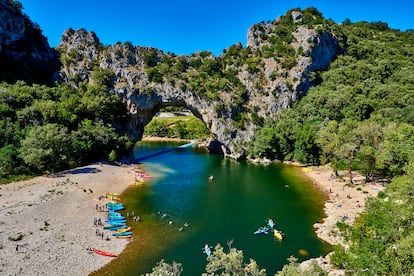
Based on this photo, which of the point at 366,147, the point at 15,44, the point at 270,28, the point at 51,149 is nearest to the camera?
the point at 366,147

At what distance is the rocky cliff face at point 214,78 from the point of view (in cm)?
9388

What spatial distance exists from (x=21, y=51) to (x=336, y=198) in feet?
303

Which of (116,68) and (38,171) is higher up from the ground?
(116,68)

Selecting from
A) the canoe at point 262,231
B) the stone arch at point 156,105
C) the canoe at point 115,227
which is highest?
the stone arch at point 156,105

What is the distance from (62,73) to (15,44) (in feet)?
49.1

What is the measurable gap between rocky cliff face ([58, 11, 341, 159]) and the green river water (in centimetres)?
→ 2154

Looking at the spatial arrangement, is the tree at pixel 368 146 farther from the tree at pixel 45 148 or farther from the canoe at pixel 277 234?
the tree at pixel 45 148

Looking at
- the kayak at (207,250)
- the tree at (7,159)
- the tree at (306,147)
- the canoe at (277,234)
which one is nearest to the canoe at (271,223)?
the canoe at (277,234)

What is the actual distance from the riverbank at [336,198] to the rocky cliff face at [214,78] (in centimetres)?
2952

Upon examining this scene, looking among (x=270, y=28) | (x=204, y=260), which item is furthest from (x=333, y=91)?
(x=204, y=260)

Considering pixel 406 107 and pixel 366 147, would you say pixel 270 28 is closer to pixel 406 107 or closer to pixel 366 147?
pixel 406 107

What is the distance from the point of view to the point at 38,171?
62.2 meters

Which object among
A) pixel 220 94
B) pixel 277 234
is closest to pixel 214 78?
pixel 220 94

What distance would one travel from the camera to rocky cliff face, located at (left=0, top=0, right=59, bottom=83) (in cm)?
8812
